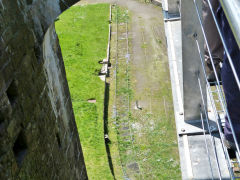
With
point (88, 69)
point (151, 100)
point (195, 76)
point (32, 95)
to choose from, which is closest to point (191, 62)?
point (195, 76)

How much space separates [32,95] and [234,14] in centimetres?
217

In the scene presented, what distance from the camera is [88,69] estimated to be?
36.3 feet

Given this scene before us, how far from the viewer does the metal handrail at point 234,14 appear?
1.81 meters

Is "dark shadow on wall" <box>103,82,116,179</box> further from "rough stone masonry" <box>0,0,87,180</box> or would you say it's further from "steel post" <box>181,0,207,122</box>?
"rough stone masonry" <box>0,0,87,180</box>

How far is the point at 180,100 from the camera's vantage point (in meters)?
5.43

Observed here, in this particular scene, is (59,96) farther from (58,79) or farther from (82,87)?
(82,87)

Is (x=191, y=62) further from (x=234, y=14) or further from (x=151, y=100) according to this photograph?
(x=151, y=100)

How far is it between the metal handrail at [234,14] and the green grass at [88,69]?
5928mm

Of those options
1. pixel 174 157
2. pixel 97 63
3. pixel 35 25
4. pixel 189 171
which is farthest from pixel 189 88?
pixel 97 63

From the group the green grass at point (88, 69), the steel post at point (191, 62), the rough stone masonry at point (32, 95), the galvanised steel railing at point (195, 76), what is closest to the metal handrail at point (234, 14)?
the rough stone masonry at point (32, 95)

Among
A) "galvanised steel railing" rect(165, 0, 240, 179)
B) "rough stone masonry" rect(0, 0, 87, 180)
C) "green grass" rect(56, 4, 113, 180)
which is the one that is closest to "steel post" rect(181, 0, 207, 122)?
"galvanised steel railing" rect(165, 0, 240, 179)

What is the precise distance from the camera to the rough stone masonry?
3184mm

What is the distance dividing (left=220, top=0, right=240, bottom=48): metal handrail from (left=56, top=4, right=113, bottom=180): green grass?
233 inches

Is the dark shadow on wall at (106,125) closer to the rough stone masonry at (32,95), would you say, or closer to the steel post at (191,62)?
the steel post at (191,62)
